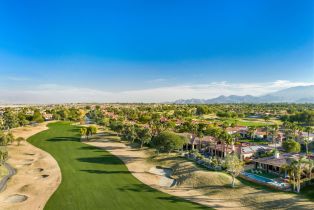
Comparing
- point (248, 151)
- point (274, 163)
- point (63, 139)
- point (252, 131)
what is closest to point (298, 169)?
point (274, 163)

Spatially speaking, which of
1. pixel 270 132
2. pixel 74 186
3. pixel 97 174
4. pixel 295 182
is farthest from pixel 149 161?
pixel 270 132

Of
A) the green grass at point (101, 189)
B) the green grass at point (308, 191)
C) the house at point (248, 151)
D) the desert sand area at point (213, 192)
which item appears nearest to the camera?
the desert sand area at point (213, 192)

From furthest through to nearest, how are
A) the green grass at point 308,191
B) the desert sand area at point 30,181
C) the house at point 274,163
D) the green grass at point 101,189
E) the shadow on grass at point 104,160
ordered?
the shadow on grass at point 104,160 < the house at point 274,163 < the green grass at point 308,191 < the desert sand area at point 30,181 < the green grass at point 101,189

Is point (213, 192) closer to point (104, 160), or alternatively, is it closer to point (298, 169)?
point (298, 169)

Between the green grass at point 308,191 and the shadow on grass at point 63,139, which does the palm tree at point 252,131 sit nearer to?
the green grass at point 308,191

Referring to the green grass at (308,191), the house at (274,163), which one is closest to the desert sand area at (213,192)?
the green grass at (308,191)

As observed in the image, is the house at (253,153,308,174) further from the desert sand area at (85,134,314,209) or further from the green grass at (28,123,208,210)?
the green grass at (28,123,208,210)

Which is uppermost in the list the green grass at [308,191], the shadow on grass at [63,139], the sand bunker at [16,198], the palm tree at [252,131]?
the palm tree at [252,131]

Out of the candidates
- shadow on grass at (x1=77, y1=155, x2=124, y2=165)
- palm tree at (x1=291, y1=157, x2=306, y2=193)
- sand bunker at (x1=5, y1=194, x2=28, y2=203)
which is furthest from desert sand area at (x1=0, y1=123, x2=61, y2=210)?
palm tree at (x1=291, y1=157, x2=306, y2=193)
